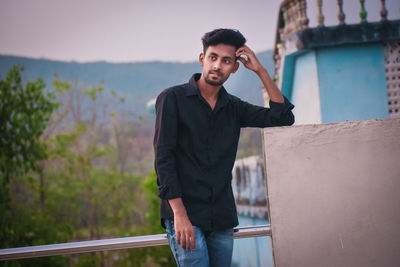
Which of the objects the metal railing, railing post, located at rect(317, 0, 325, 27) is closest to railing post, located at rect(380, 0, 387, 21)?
railing post, located at rect(317, 0, 325, 27)

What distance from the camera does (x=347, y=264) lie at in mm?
1715

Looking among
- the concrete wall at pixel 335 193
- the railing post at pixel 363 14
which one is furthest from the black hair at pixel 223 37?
the railing post at pixel 363 14

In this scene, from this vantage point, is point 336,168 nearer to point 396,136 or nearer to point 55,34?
point 396,136

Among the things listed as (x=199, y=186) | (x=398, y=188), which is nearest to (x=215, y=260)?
(x=199, y=186)

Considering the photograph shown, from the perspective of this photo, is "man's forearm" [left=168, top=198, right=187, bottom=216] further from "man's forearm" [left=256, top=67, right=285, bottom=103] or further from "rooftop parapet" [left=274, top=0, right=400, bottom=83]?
"rooftop parapet" [left=274, top=0, right=400, bottom=83]

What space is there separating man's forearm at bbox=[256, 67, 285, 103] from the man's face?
0.18 metres

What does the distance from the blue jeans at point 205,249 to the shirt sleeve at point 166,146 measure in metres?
0.17

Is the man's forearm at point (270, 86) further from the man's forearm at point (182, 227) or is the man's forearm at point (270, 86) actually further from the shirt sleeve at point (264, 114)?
the man's forearm at point (182, 227)

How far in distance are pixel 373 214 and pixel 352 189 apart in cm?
14

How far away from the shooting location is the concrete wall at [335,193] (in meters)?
1.72

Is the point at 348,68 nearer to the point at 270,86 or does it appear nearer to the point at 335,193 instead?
the point at 270,86

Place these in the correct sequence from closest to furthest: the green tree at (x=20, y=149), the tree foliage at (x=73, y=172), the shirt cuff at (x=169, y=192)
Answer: the shirt cuff at (x=169, y=192)
the green tree at (x=20, y=149)
the tree foliage at (x=73, y=172)

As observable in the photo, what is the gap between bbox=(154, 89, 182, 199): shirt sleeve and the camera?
1.50 metres

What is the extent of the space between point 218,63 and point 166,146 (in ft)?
1.43
